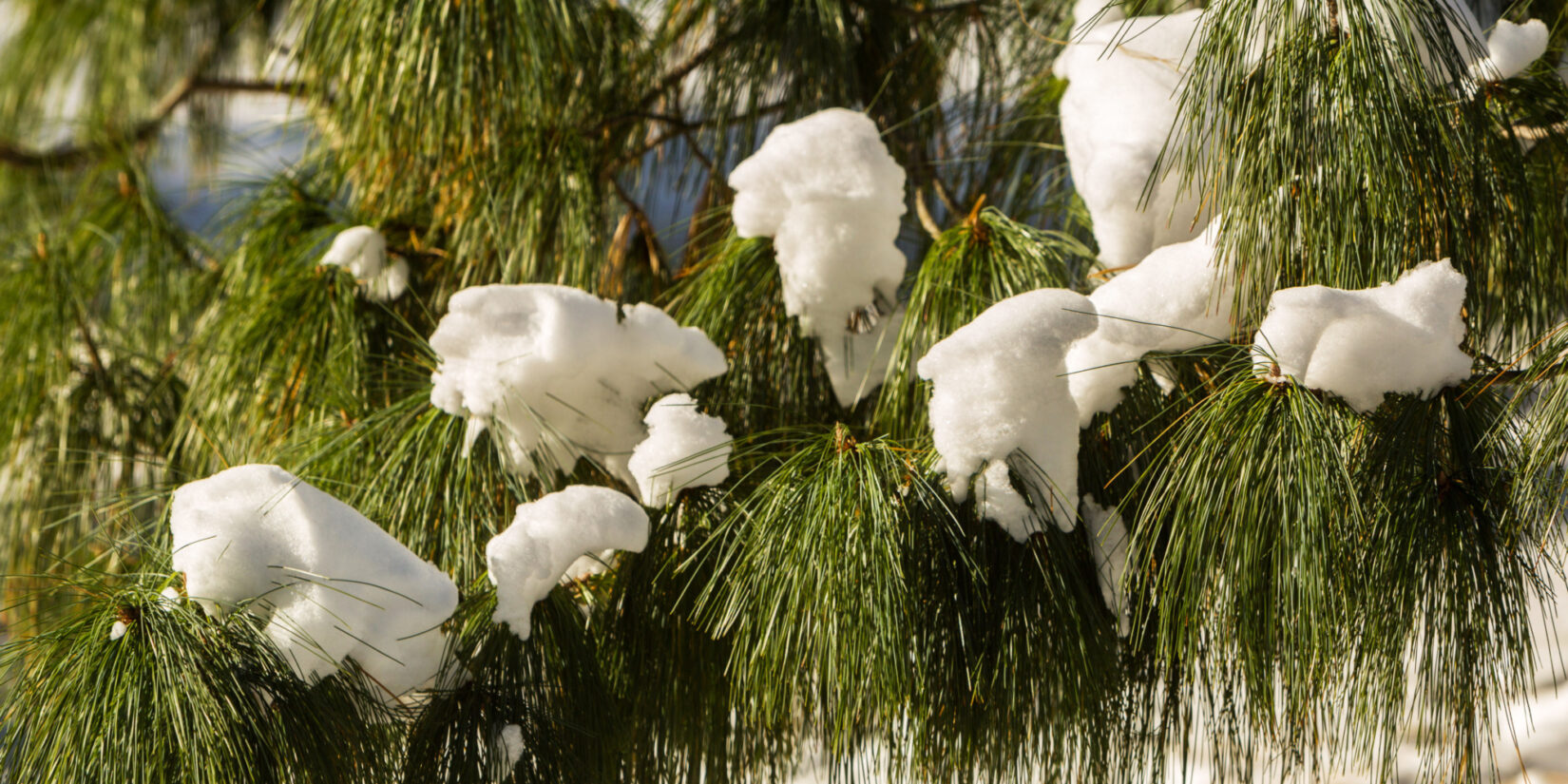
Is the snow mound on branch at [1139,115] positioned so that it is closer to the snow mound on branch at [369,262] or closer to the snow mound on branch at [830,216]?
the snow mound on branch at [830,216]

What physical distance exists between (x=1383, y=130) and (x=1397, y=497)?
145 mm

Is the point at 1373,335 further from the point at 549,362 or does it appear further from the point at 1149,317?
the point at 549,362

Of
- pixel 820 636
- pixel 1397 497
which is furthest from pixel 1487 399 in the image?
pixel 820 636

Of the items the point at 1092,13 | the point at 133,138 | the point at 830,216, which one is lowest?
the point at 830,216

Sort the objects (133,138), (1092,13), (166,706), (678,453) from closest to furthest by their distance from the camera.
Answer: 1. (166,706)
2. (678,453)
3. (1092,13)
4. (133,138)

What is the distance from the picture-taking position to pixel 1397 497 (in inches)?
17.1

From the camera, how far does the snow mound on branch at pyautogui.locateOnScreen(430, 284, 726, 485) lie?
1.77 ft

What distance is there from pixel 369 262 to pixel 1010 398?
473 mm

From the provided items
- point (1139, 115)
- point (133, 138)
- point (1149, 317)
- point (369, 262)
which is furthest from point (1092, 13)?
point (133, 138)

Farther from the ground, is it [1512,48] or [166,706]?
[1512,48]

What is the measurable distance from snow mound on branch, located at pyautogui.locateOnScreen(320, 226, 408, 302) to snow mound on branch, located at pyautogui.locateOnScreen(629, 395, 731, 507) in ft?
0.88

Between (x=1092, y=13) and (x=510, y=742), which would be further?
(x=1092, y=13)

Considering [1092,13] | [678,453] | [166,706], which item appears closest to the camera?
[166,706]

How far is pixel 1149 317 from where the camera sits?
0.46 m
